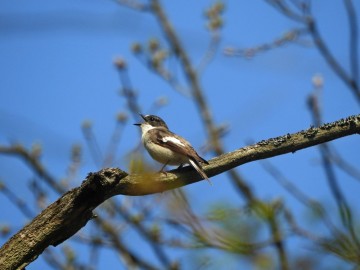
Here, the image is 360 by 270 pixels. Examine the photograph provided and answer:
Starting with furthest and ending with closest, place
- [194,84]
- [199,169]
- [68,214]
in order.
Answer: [194,84] < [199,169] < [68,214]

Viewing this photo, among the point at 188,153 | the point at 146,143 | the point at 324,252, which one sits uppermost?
the point at 146,143

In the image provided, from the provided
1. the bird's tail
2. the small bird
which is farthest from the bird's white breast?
the bird's tail

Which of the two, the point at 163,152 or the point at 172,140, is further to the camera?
the point at 172,140

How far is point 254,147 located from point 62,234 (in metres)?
1.58

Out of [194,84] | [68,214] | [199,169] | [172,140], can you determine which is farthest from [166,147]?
[194,84]

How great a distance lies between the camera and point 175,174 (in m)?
4.81

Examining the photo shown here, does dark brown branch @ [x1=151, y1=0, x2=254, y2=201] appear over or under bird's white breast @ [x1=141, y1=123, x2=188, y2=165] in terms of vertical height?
over

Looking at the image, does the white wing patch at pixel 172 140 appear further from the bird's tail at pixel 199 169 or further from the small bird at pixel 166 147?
the bird's tail at pixel 199 169

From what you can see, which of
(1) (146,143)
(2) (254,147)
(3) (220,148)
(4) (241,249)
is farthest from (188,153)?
(3) (220,148)

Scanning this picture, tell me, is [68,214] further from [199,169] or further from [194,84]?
[194,84]

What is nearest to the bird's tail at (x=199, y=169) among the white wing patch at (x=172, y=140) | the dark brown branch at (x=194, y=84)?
the white wing patch at (x=172, y=140)

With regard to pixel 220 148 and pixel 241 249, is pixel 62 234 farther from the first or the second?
pixel 220 148

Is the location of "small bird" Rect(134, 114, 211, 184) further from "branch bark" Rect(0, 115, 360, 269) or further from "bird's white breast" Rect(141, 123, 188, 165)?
"branch bark" Rect(0, 115, 360, 269)

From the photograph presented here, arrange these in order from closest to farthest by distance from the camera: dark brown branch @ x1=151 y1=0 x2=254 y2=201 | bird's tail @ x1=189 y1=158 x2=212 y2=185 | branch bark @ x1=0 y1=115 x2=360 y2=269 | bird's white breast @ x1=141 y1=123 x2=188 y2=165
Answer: branch bark @ x1=0 y1=115 x2=360 y2=269 → bird's tail @ x1=189 y1=158 x2=212 y2=185 → bird's white breast @ x1=141 y1=123 x2=188 y2=165 → dark brown branch @ x1=151 y1=0 x2=254 y2=201
